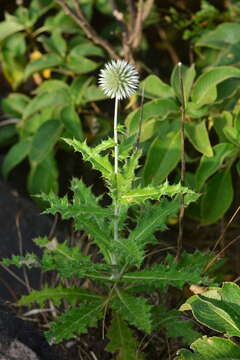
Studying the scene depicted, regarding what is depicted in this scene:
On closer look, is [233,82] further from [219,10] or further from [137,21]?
[219,10]

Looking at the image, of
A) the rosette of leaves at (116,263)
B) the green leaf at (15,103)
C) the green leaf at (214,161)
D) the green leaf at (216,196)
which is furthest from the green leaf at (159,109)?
the green leaf at (15,103)

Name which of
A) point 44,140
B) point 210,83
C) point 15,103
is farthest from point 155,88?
point 15,103

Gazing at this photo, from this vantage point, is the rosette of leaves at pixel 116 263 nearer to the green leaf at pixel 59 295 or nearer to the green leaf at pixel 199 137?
the green leaf at pixel 59 295

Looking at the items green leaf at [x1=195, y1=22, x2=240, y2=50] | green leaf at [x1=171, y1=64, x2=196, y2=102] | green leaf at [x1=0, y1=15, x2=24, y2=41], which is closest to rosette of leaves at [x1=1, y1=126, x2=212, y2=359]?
green leaf at [x1=171, y1=64, x2=196, y2=102]

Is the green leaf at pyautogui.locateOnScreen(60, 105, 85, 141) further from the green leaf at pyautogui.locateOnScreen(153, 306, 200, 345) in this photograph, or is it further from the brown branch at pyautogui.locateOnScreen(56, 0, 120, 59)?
the green leaf at pyautogui.locateOnScreen(153, 306, 200, 345)

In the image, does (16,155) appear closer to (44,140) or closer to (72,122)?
(44,140)
